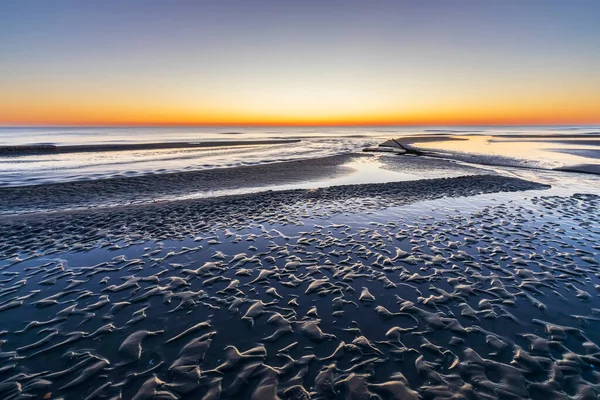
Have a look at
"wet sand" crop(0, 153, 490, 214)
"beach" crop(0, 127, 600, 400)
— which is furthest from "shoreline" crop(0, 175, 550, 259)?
"wet sand" crop(0, 153, 490, 214)

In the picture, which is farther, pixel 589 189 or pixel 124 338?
pixel 589 189

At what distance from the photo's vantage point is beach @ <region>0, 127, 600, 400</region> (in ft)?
16.7

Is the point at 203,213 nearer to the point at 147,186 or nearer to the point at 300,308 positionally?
the point at 147,186

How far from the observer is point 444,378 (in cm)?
509

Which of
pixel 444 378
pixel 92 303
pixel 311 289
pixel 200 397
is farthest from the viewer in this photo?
pixel 311 289

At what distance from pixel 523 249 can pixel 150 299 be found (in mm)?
13163

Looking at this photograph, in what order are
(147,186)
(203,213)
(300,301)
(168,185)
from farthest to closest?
1. (168,185)
2. (147,186)
3. (203,213)
4. (300,301)

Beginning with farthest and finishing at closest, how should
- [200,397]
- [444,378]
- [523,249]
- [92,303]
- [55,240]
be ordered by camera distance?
[55,240] < [523,249] < [92,303] < [444,378] < [200,397]

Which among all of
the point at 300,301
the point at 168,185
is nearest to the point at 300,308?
the point at 300,301

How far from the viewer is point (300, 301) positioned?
7.63 metres

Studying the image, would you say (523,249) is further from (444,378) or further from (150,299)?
(150,299)

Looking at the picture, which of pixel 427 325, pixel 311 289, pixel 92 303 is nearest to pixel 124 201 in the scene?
pixel 92 303

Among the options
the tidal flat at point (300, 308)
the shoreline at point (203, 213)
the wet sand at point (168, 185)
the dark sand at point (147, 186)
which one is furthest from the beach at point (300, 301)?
the dark sand at point (147, 186)

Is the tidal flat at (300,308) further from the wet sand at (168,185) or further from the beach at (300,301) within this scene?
the wet sand at (168,185)
